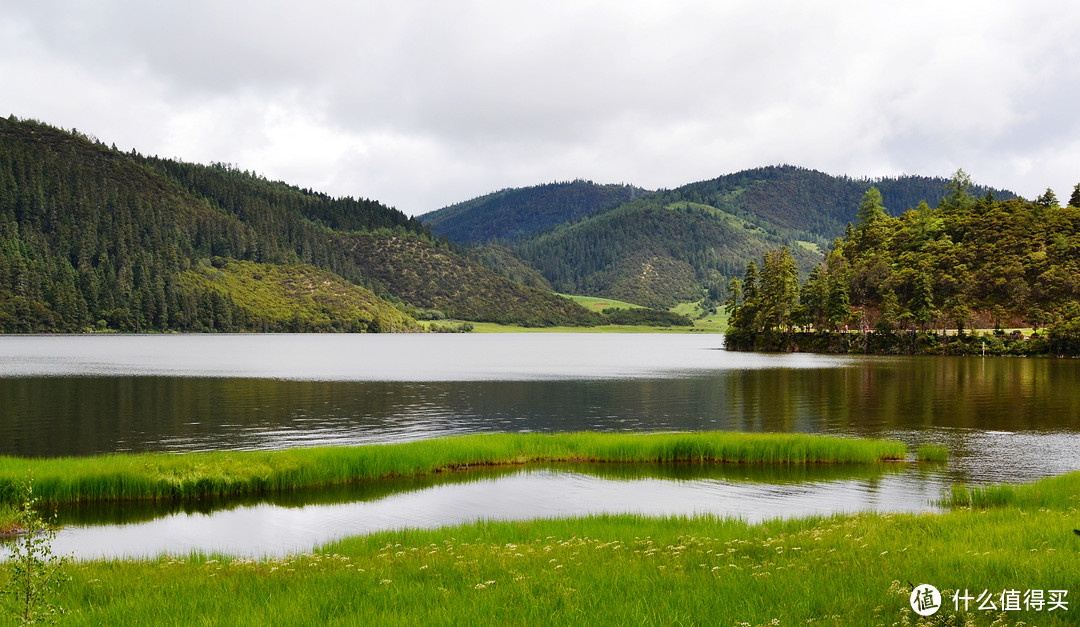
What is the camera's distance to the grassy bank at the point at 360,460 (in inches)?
1334

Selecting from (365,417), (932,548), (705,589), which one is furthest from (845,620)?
(365,417)

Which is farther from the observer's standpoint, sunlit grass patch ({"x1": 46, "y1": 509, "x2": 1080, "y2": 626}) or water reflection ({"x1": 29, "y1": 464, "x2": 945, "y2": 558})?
water reflection ({"x1": 29, "y1": 464, "x2": 945, "y2": 558})

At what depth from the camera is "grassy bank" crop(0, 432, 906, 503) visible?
3388 centimetres

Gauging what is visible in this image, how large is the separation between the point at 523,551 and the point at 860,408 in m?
60.2

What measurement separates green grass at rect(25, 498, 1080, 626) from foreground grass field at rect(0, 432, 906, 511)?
47.3 ft

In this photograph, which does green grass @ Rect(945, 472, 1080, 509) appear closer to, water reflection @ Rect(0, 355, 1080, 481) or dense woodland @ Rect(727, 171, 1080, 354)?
water reflection @ Rect(0, 355, 1080, 481)

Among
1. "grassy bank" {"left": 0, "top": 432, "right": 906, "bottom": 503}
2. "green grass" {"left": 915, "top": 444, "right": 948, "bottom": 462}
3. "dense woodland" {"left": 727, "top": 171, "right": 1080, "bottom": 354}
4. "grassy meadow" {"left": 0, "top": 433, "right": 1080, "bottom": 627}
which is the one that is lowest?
"green grass" {"left": 915, "top": 444, "right": 948, "bottom": 462}

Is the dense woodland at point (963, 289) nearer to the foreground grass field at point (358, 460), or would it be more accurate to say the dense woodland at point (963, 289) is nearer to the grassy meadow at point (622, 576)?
the foreground grass field at point (358, 460)

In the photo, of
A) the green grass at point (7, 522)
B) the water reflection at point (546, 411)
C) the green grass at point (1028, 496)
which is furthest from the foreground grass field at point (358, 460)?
the green grass at point (1028, 496)

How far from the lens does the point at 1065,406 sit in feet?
234

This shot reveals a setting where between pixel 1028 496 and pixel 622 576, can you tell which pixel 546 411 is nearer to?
pixel 1028 496

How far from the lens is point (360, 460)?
40.1 metres

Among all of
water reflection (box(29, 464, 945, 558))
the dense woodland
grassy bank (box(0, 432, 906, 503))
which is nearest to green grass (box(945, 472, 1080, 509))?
water reflection (box(29, 464, 945, 558))

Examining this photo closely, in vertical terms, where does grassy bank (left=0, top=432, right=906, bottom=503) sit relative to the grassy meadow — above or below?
below
